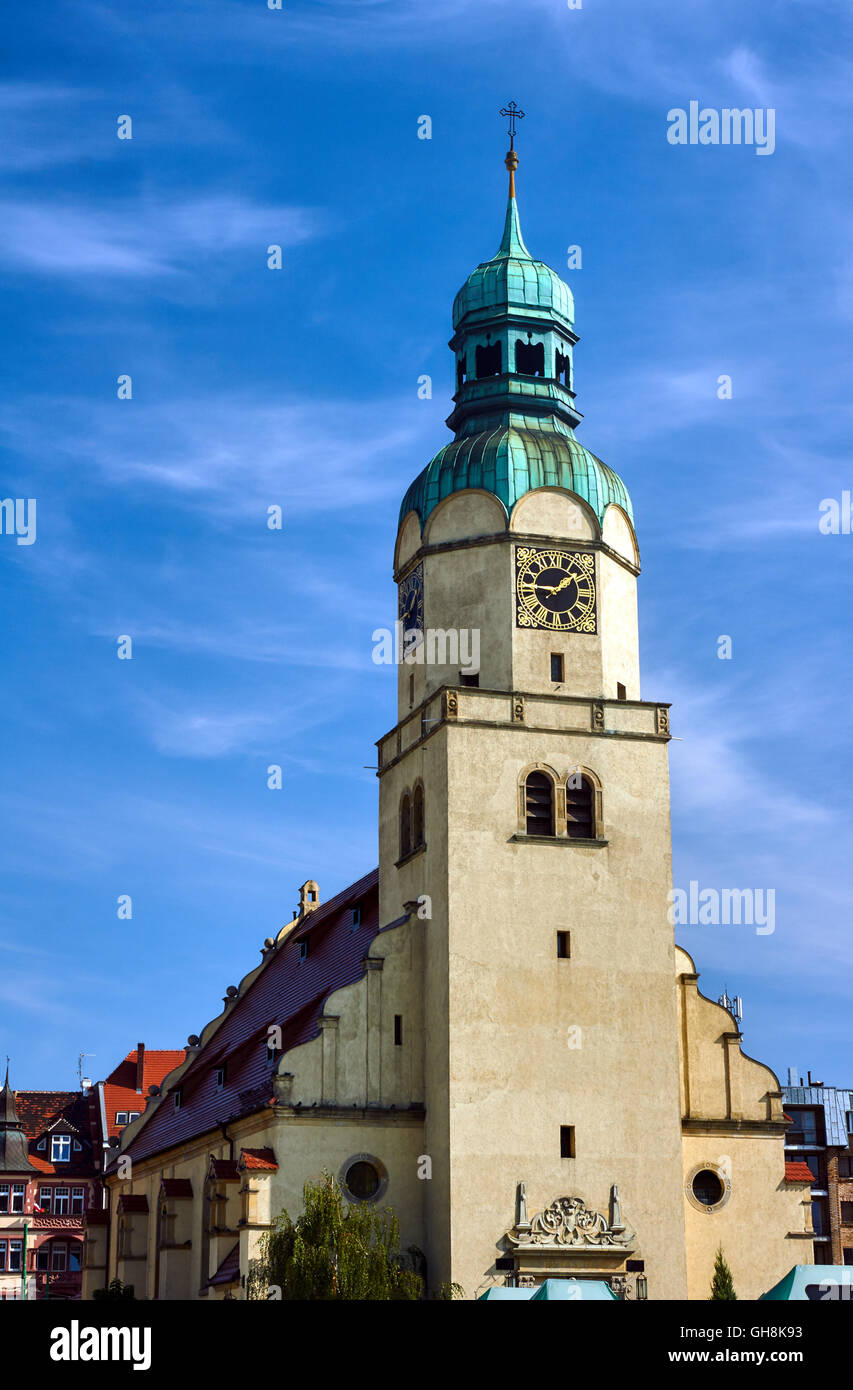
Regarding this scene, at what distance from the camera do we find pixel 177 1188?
183 feet

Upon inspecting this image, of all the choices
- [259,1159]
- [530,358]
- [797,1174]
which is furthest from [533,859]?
[530,358]

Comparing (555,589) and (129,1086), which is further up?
(555,589)

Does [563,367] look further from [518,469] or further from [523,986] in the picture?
[523,986]

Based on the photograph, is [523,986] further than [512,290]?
No

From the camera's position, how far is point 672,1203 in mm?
44594

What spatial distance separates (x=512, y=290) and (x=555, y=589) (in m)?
9.83

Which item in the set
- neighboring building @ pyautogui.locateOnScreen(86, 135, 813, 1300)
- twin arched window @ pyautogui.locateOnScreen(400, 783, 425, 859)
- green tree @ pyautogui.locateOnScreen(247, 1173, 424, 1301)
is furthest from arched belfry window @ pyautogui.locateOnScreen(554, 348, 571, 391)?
green tree @ pyautogui.locateOnScreen(247, 1173, 424, 1301)

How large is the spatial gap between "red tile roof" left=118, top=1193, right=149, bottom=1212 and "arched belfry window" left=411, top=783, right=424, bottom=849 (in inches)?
818

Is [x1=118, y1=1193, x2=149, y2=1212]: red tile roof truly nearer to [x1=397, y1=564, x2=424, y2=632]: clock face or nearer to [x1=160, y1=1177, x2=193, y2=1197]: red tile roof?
[x1=160, y1=1177, x2=193, y2=1197]: red tile roof

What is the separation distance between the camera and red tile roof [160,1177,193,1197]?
5550 centimetres

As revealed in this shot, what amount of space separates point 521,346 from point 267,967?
26.1 meters
